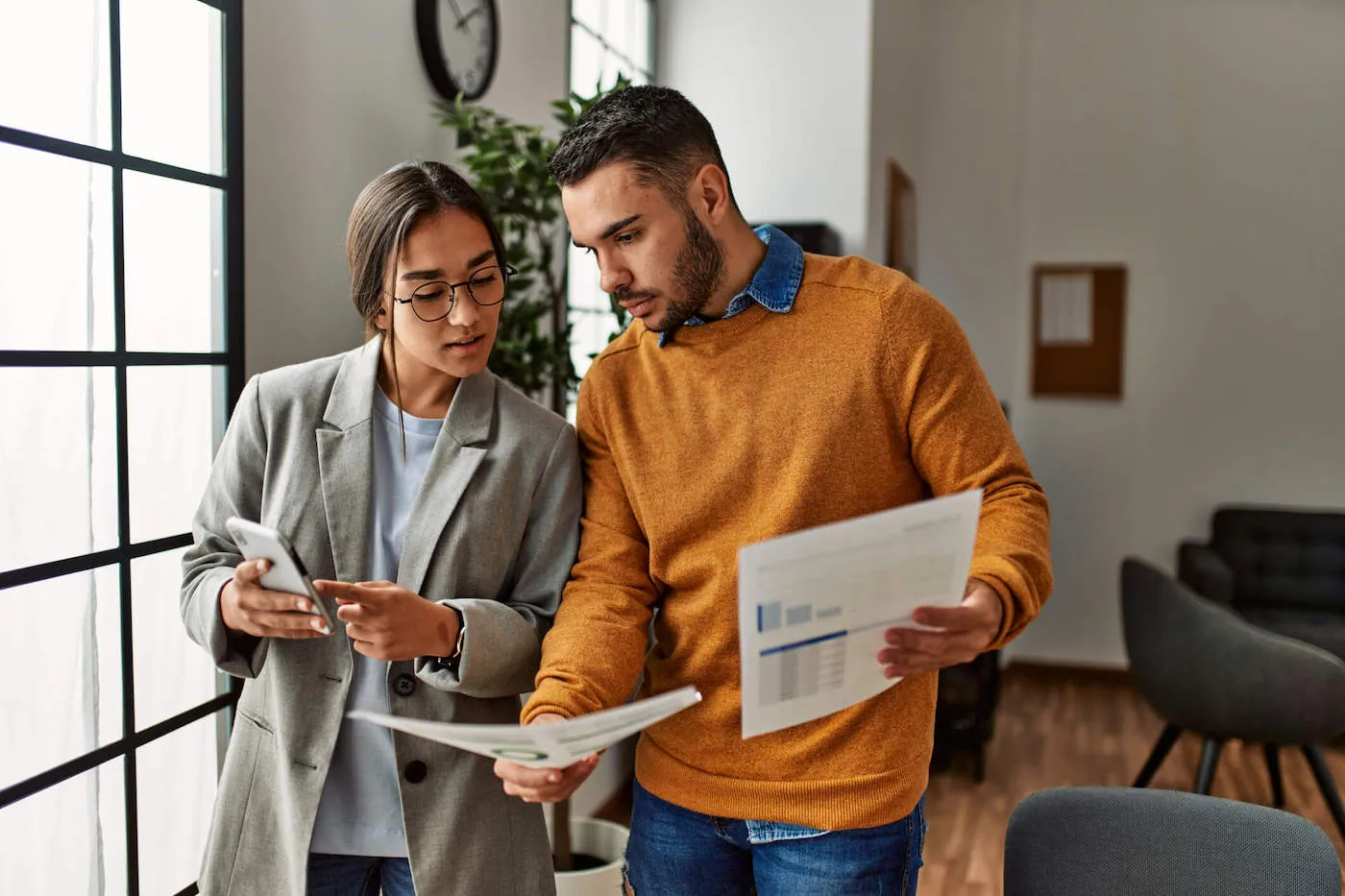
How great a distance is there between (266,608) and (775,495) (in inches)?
23.6

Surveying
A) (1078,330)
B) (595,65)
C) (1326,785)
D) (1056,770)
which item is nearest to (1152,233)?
(1078,330)

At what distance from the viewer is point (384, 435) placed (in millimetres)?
1412

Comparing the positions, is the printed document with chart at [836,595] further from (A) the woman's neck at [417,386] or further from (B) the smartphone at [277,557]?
(A) the woman's neck at [417,386]

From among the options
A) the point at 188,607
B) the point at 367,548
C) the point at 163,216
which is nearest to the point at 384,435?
the point at 367,548

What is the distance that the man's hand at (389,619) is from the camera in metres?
1.18

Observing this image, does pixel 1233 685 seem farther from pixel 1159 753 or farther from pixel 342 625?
pixel 342 625

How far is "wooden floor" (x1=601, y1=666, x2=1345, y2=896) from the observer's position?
136 inches

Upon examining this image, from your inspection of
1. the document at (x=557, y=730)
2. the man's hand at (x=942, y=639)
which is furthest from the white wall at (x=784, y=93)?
the document at (x=557, y=730)

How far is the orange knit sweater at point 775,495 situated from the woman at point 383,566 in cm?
10

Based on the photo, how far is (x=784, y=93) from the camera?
4000 mm

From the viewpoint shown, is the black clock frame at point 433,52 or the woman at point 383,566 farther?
the black clock frame at point 433,52

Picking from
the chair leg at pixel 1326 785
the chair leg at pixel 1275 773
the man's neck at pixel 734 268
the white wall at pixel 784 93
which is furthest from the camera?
the white wall at pixel 784 93

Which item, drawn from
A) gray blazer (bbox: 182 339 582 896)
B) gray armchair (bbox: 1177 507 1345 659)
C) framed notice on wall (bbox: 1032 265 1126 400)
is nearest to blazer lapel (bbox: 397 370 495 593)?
gray blazer (bbox: 182 339 582 896)

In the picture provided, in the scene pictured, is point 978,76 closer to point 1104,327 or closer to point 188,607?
point 1104,327
